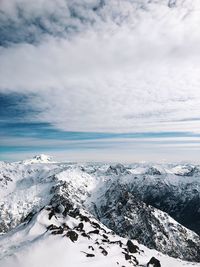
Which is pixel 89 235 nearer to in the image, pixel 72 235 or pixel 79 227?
pixel 79 227

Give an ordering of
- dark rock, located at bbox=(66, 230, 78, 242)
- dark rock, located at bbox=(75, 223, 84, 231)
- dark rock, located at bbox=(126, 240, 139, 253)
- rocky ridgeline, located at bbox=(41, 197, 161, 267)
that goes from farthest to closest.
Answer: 1. dark rock, located at bbox=(75, 223, 84, 231)
2. dark rock, located at bbox=(126, 240, 139, 253)
3. dark rock, located at bbox=(66, 230, 78, 242)
4. rocky ridgeline, located at bbox=(41, 197, 161, 267)

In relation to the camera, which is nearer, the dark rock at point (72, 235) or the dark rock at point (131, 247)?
the dark rock at point (72, 235)

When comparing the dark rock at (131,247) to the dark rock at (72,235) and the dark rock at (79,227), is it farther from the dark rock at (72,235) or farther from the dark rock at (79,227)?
the dark rock at (72,235)

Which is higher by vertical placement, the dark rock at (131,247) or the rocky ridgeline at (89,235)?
the rocky ridgeline at (89,235)

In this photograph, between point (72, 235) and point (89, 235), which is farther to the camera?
point (89, 235)

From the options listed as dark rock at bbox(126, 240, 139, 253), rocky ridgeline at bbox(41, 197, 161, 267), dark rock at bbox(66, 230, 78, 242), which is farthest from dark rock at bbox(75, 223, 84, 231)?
dark rock at bbox(126, 240, 139, 253)

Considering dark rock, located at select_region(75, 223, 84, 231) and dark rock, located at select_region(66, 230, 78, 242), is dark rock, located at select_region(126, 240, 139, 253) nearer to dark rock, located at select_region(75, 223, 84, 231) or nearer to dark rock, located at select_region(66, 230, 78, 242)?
dark rock, located at select_region(75, 223, 84, 231)

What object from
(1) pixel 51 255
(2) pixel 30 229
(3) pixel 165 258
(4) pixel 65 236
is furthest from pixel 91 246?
(3) pixel 165 258

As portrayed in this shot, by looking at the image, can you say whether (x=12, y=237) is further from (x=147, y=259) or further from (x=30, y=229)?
(x=147, y=259)

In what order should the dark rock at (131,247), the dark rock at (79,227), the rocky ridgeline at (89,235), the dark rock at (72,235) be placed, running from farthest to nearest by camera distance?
the dark rock at (79,227)
the dark rock at (131,247)
the dark rock at (72,235)
the rocky ridgeline at (89,235)

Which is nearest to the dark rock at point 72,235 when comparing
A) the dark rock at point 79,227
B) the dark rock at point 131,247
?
the dark rock at point 79,227

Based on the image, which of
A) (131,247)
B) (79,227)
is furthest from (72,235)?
(131,247)
